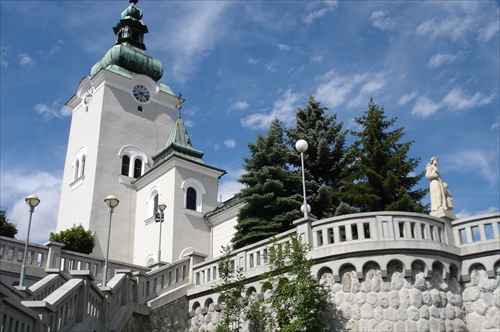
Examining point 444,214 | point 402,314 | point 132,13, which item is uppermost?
point 132,13

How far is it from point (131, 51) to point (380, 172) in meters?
24.7

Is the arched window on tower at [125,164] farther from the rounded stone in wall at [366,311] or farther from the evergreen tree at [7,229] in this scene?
the rounded stone in wall at [366,311]

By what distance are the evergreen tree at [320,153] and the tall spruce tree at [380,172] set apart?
3.60ft

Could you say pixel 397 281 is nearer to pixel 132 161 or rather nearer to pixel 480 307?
pixel 480 307

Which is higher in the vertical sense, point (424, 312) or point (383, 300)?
point (383, 300)

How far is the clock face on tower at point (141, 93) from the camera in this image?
38.7 meters

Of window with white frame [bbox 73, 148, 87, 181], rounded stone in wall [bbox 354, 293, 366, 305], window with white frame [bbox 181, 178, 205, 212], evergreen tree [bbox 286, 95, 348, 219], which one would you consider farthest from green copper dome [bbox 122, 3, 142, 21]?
rounded stone in wall [bbox 354, 293, 366, 305]

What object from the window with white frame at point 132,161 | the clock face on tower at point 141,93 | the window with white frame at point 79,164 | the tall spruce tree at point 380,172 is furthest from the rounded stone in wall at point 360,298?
the clock face on tower at point 141,93

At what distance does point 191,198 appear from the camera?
32000mm

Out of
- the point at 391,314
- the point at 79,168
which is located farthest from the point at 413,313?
the point at 79,168

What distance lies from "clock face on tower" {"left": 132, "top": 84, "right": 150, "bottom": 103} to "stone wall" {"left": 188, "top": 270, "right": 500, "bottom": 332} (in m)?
28.1

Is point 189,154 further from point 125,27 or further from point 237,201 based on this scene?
point 125,27

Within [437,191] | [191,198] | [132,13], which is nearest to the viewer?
[437,191]

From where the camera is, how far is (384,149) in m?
22.9
